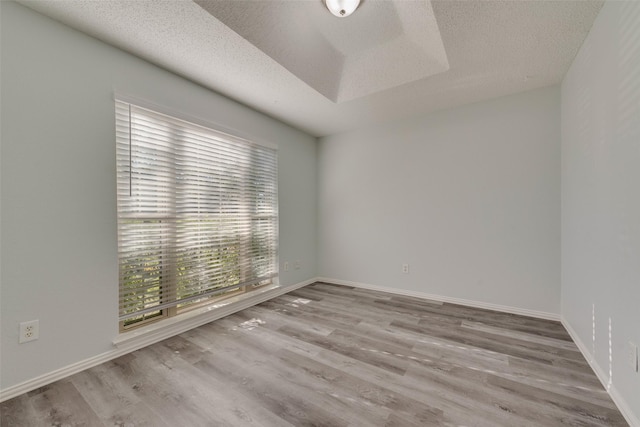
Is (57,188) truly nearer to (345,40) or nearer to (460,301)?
(345,40)

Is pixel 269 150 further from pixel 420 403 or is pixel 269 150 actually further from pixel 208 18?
pixel 420 403

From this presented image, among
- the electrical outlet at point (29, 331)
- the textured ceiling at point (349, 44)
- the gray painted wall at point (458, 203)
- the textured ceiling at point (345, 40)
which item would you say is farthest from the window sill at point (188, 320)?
the textured ceiling at point (345, 40)

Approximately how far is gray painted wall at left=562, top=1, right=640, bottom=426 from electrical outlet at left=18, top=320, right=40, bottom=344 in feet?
11.1

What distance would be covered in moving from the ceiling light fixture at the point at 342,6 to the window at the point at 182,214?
158 centimetres

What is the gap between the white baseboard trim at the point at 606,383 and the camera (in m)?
1.25

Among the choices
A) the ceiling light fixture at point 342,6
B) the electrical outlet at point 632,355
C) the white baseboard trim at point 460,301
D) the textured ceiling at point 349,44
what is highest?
the ceiling light fixture at point 342,6

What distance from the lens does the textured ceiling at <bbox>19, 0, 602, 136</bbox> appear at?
1.60 metres

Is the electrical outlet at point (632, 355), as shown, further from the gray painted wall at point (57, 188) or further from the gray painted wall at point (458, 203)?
the gray painted wall at point (57, 188)

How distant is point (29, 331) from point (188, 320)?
1.03m

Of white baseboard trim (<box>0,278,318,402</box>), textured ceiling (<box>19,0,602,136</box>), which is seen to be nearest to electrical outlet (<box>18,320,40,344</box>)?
white baseboard trim (<box>0,278,318,402</box>)

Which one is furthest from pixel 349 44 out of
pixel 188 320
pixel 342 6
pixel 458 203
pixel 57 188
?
pixel 188 320

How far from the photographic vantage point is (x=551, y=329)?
2.29 metres

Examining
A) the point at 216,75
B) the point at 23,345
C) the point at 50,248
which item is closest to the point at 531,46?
the point at 216,75

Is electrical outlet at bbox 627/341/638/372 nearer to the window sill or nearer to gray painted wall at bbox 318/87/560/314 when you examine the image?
gray painted wall at bbox 318/87/560/314
